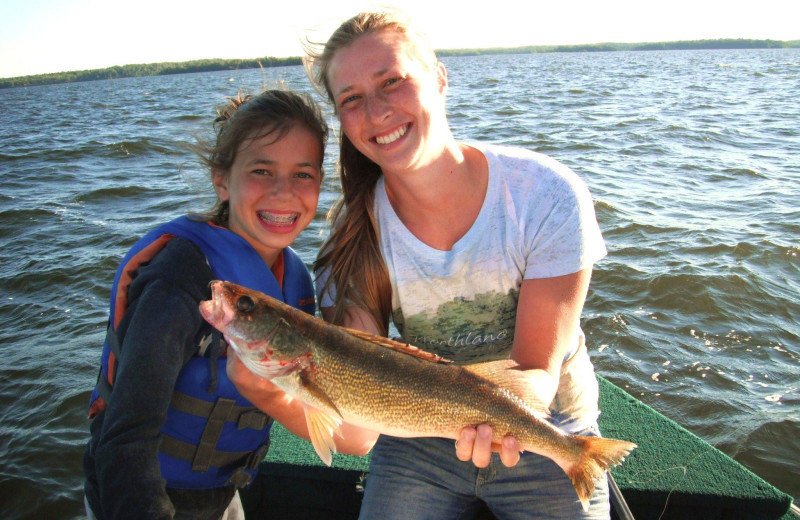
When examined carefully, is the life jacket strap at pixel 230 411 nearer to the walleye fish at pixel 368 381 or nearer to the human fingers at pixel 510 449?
the walleye fish at pixel 368 381

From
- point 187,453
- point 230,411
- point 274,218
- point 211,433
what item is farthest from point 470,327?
point 187,453

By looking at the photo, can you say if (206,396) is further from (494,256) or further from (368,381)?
(494,256)

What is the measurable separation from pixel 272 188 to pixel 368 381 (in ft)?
4.10

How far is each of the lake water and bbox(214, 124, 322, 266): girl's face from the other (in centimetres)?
54

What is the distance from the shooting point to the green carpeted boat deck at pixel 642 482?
3.29 metres

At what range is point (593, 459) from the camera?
272 cm

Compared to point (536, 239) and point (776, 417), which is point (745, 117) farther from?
point (536, 239)

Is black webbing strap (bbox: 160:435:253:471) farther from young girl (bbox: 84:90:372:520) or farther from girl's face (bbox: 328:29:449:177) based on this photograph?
girl's face (bbox: 328:29:449:177)

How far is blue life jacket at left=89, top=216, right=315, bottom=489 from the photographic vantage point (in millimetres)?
2867

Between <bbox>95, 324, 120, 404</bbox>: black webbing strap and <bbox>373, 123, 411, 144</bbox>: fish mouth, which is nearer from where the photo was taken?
<bbox>95, 324, 120, 404</bbox>: black webbing strap

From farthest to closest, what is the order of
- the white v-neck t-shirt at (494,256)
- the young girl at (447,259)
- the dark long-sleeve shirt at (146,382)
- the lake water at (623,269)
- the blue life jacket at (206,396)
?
1. the lake water at (623,269)
2. the white v-neck t-shirt at (494,256)
3. the young girl at (447,259)
4. the blue life jacket at (206,396)
5. the dark long-sleeve shirt at (146,382)

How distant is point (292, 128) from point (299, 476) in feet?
7.02

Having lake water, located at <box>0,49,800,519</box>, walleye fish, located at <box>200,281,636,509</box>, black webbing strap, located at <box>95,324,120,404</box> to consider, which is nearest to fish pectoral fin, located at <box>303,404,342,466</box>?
walleye fish, located at <box>200,281,636,509</box>

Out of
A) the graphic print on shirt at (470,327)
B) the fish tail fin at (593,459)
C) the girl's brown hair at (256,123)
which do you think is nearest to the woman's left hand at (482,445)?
the fish tail fin at (593,459)
